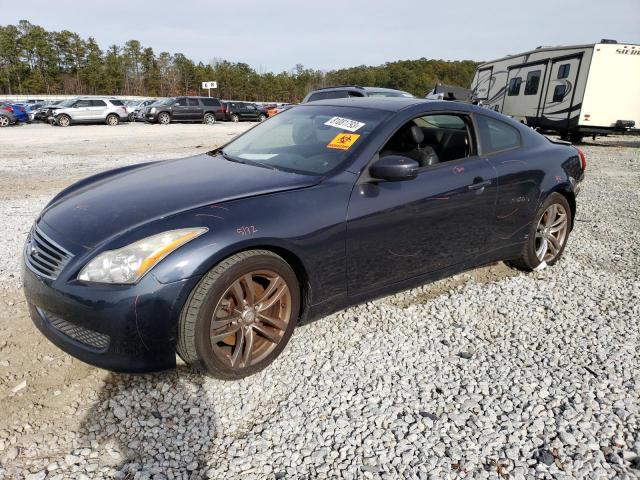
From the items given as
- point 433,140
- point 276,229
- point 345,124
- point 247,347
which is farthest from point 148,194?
point 433,140

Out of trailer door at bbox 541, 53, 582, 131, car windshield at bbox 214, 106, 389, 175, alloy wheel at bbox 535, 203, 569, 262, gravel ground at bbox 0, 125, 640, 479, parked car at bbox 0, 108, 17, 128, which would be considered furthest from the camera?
parked car at bbox 0, 108, 17, 128

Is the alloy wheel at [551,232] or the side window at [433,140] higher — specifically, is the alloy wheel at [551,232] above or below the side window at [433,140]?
below

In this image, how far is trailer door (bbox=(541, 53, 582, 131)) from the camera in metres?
15.2

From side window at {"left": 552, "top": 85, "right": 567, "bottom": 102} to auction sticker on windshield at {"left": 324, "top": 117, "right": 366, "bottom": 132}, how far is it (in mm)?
15123

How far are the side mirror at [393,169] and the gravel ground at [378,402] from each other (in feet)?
3.47

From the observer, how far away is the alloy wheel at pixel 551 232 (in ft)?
13.9

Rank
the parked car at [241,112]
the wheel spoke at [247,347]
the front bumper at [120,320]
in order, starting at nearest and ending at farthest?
the front bumper at [120,320] < the wheel spoke at [247,347] < the parked car at [241,112]

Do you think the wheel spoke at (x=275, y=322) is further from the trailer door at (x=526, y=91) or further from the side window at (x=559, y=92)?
the trailer door at (x=526, y=91)

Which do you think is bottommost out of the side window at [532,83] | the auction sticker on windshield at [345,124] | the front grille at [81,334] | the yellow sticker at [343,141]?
the front grille at [81,334]

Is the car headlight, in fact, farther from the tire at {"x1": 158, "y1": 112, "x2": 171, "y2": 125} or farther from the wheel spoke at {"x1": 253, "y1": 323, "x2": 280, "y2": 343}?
the tire at {"x1": 158, "y1": 112, "x2": 171, "y2": 125}

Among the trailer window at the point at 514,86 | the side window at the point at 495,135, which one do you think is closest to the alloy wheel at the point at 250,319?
the side window at the point at 495,135

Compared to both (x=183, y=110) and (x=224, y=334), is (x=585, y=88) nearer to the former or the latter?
(x=224, y=334)

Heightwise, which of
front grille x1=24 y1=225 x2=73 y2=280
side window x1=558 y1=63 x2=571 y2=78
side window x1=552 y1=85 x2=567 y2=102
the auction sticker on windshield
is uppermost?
side window x1=558 y1=63 x2=571 y2=78

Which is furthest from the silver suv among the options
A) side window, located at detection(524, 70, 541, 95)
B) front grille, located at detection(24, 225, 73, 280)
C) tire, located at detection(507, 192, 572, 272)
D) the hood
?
tire, located at detection(507, 192, 572, 272)
